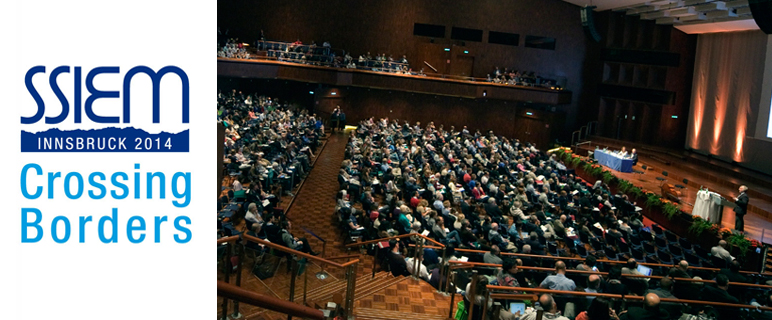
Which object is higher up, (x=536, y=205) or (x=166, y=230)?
(x=166, y=230)

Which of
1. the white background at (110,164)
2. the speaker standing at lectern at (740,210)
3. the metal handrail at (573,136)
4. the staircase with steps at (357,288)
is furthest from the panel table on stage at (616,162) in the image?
the white background at (110,164)

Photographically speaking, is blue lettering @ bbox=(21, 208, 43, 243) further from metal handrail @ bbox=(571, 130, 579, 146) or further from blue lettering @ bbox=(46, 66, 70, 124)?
metal handrail @ bbox=(571, 130, 579, 146)

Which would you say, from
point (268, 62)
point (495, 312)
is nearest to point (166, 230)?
point (495, 312)

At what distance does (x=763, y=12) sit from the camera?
10133 millimetres

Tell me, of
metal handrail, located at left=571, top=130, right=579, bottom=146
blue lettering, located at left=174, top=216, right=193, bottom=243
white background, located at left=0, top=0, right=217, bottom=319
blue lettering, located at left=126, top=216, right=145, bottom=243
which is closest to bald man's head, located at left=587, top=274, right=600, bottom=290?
white background, located at left=0, top=0, right=217, bottom=319

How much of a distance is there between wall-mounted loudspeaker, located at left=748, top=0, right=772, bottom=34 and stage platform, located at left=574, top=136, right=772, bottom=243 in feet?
14.4

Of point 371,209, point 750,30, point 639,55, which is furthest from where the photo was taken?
point 639,55

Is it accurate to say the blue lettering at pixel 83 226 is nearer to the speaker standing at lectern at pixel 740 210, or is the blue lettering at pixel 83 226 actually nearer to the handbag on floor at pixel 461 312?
the handbag on floor at pixel 461 312

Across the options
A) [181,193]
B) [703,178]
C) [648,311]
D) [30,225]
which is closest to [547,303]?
[648,311]

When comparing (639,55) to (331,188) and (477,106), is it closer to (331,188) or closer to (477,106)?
(477,106)

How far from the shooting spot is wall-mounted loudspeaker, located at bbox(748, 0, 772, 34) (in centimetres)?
999

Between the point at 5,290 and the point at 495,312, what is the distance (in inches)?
154

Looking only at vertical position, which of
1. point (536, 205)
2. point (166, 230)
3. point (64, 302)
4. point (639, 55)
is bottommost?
point (536, 205)

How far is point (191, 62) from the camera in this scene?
4121 millimetres
